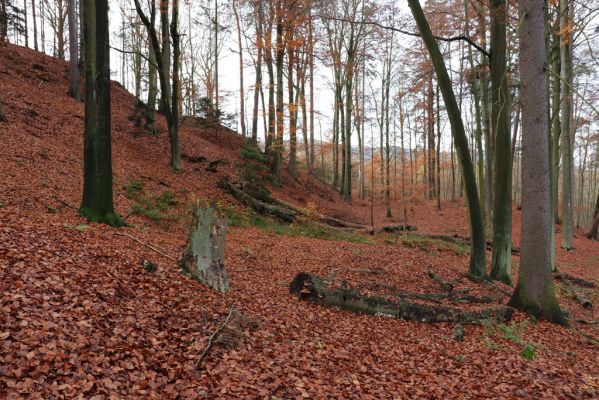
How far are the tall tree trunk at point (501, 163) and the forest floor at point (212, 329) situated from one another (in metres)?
0.85

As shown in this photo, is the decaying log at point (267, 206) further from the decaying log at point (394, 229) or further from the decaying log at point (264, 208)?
the decaying log at point (394, 229)

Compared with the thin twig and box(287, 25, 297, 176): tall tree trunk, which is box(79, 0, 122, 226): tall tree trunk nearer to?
the thin twig

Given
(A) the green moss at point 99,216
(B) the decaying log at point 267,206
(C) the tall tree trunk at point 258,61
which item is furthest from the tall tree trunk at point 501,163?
(C) the tall tree trunk at point 258,61

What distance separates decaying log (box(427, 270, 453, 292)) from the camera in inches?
329

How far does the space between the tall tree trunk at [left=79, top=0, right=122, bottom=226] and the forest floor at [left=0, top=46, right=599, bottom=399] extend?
2.10 ft

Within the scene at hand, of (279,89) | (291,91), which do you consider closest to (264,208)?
(279,89)

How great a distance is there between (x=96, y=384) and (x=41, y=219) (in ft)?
17.0

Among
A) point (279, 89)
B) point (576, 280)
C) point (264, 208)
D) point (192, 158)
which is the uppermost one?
point (279, 89)

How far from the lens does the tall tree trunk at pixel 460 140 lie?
8.59m

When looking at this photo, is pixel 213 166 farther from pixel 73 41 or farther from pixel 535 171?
pixel 535 171

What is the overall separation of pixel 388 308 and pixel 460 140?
4735 millimetres

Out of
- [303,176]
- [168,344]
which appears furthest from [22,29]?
[168,344]

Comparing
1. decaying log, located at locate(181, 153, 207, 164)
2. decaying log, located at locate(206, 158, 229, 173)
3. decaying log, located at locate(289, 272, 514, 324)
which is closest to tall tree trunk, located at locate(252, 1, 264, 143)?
decaying log, located at locate(206, 158, 229, 173)

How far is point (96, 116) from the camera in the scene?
24.7 ft
